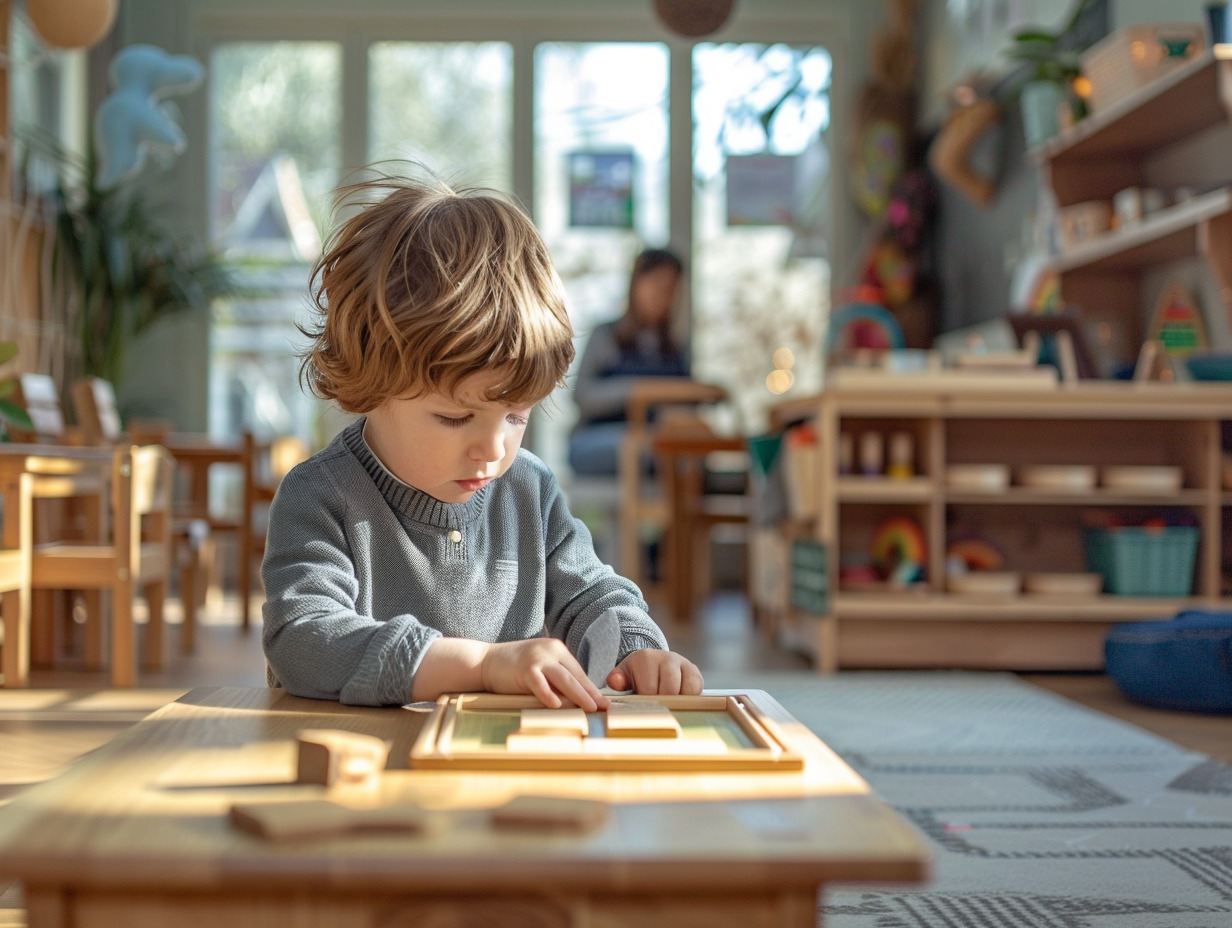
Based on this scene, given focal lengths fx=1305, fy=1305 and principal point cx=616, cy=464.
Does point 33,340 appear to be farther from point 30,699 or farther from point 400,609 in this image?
point 400,609

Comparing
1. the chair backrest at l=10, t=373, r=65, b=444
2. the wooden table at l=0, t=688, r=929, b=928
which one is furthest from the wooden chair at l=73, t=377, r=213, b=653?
the wooden table at l=0, t=688, r=929, b=928

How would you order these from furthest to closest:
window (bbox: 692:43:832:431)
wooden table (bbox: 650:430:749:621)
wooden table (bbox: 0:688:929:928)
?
window (bbox: 692:43:832:431), wooden table (bbox: 650:430:749:621), wooden table (bbox: 0:688:929:928)

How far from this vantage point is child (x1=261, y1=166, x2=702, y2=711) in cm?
93

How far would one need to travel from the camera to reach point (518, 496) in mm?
1162

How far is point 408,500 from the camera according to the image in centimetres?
107

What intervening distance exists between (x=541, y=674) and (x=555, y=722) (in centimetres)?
10

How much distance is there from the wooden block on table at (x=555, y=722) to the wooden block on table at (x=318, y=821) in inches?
7.2

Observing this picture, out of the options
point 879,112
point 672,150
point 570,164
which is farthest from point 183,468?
point 879,112

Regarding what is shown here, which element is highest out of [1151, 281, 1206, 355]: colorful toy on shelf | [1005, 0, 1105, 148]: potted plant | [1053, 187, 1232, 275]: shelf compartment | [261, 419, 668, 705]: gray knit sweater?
[1005, 0, 1105, 148]: potted plant

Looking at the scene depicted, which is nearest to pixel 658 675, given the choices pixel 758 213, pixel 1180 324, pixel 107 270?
pixel 1180 324

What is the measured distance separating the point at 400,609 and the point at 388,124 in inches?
207

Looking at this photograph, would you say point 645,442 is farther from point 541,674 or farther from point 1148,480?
point 541,674

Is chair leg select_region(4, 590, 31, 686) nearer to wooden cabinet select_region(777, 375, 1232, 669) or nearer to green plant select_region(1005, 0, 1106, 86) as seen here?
wooden cabinet select_region(777, 375, 1232, 669)

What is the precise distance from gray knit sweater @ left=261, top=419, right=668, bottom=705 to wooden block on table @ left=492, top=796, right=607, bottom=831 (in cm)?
35
